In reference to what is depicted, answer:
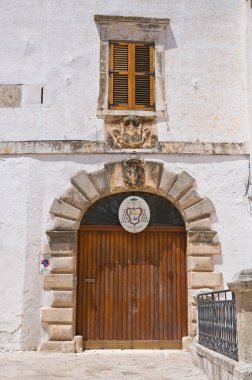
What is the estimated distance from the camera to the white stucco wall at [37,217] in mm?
9875

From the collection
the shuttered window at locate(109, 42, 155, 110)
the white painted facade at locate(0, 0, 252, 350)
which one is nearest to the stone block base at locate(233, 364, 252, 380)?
the white painted facade at locate(0, 0, 252, 350)

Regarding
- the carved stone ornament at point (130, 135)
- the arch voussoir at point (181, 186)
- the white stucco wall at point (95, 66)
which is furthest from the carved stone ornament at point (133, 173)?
the white stucco wall at point (95, 66)

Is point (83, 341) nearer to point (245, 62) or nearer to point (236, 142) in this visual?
point (236, 142)

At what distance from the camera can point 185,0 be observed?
442 inches

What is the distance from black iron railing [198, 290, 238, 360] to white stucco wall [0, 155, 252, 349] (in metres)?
1.82

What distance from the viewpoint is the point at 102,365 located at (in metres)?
8.46

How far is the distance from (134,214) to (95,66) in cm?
315

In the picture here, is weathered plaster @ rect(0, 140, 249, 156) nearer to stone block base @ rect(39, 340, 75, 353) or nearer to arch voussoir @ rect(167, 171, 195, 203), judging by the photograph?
arch voussoir @ rect(167, 171, 195, 203)

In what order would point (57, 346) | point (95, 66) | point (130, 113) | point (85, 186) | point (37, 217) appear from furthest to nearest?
point (95, 66), point (130, 113), point (85, 186), point (37, 217), point (57, 346)

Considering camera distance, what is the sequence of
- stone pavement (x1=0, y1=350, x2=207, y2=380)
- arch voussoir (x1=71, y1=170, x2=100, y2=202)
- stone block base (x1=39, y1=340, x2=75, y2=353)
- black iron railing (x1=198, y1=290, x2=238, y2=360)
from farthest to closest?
arch voussoir (x1=71, y1=170, x2=100, y2=202) < stone block base (x1=39, y1=340, x2=75, y2=353) < stone pavement (x1=0, y1=350, x2=207, y2=380) < black iron railing (x1=198, y1=290, x2=238, y2=360)

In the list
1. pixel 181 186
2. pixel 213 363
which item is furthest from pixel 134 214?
pixel 213 363

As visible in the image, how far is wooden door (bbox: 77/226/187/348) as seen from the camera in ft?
33.3

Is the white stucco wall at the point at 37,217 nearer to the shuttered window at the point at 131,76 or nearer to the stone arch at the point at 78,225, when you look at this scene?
the stone arch at the point at 78,225

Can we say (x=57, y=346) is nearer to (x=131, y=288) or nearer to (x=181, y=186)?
(x=131, y=288)
